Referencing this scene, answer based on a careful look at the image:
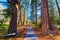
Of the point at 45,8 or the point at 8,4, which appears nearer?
the point at 45,8

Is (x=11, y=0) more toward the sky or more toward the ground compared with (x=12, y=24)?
more toward the sky

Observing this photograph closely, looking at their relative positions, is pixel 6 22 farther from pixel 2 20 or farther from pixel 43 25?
pixel 43 25

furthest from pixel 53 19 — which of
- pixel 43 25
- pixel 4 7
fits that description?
pixel 4 7

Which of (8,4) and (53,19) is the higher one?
(8,4)

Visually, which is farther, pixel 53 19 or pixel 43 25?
pixel 53 19

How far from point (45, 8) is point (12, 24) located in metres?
2.39

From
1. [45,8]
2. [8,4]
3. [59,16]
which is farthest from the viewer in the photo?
[59,16]

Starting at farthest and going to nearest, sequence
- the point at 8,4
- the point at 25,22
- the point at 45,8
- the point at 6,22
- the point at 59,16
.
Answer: the point at 25,22 < the point at 59,16 < the point at 6,22 < the point at 8,4 < the point at 45,8

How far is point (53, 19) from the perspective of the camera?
512 inches

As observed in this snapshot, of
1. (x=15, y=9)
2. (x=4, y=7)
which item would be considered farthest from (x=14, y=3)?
(x=4, y=7)

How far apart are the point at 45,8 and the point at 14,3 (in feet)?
6.87

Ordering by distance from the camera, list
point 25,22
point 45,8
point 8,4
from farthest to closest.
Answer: point 25,22, point 8,4, point 45,8

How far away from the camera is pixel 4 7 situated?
10.6m

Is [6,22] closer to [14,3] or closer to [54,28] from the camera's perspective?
[14,3]
